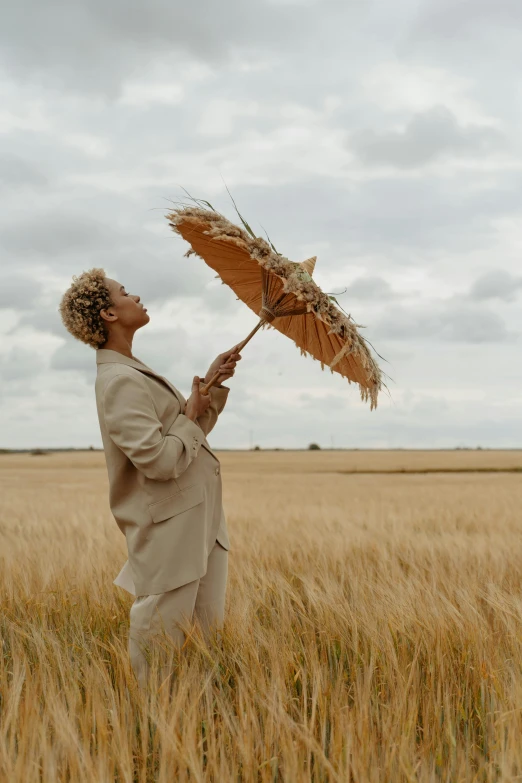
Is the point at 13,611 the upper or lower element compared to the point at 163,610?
lower

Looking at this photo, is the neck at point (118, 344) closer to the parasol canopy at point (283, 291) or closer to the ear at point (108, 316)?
the ear at point (108, 316)

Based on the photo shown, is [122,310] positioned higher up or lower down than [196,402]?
higher up

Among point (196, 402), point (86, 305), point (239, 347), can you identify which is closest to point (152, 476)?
point (196, 402)

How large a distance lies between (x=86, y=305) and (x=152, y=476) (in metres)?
0.78

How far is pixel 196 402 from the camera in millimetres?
3041

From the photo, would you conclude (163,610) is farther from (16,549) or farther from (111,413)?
(16,549)

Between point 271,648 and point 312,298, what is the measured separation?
4.55ft

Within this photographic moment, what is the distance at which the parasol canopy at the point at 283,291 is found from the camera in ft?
9.36

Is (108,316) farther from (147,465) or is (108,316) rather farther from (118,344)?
(147,465)

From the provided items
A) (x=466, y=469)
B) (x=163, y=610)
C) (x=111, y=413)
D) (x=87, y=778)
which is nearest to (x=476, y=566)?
(x=163, y=610)

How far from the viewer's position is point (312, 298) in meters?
2.80

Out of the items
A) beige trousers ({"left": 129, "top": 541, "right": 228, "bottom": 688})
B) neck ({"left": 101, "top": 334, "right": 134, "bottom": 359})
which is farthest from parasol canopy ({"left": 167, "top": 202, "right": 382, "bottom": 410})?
beige trousers ({"left": 129, "top": 541, "right": 228, "bottom": 688})

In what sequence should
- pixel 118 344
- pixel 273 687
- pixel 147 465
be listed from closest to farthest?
pixel 273 687 < pixel 147 465 < pixel 118 344

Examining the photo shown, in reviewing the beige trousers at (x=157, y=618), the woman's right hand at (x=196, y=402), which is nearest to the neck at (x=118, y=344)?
the woman's right hand at (x=196, y=402)
